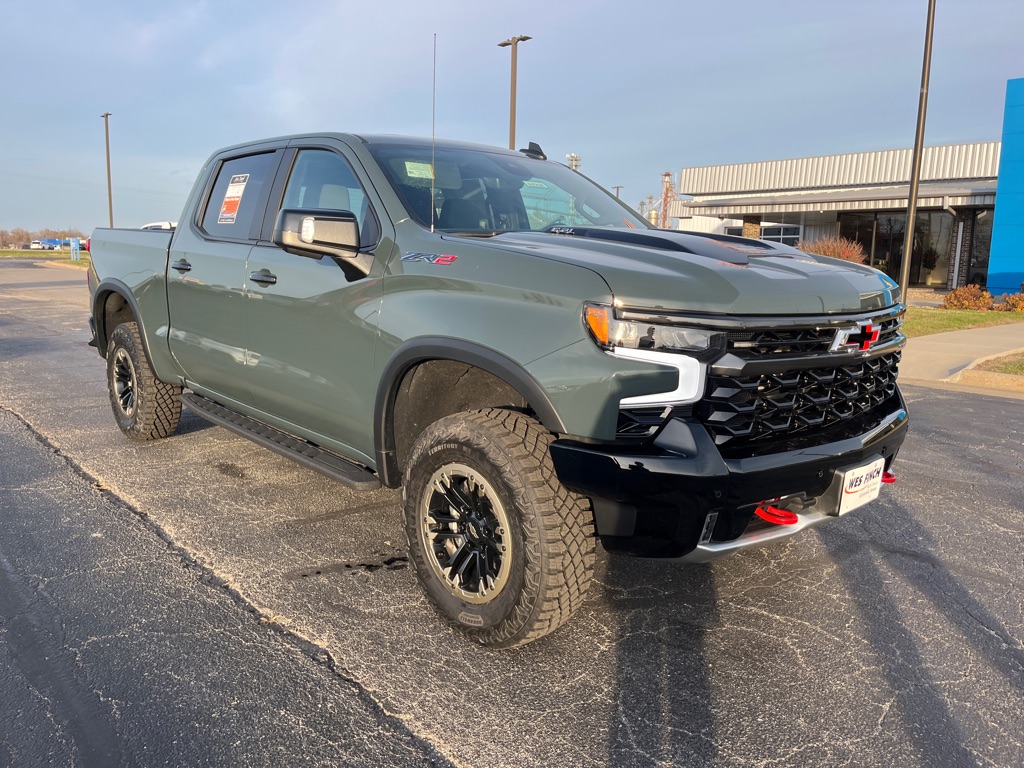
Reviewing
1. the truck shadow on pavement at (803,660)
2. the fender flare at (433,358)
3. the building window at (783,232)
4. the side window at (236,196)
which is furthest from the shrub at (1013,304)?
the fender flare at (433,358)

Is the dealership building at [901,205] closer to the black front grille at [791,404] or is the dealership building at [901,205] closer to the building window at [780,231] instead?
the building window at [780,231]

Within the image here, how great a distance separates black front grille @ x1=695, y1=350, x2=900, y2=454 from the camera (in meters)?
2.56

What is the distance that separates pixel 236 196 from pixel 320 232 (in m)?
1.69

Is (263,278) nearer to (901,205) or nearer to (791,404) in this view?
(791,404)

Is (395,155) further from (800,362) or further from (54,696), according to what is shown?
(54,696)

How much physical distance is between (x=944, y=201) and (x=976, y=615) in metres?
24.9

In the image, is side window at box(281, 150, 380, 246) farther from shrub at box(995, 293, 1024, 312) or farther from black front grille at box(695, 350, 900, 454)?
shrub at box(995, 293, 1024, 312)

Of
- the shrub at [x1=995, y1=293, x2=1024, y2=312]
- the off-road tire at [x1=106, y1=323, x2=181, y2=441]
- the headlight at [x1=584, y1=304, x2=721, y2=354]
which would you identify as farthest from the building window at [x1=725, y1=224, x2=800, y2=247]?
the headlight at [x1=584, y1=304, x2=721, y2=354]

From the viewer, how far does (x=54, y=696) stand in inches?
102

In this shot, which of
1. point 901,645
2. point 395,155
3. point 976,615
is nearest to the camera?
point 901,645

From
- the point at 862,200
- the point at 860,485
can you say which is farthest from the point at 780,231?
the point at 860,485

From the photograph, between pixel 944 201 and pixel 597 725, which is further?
pixel 944 201

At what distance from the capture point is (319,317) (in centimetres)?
365


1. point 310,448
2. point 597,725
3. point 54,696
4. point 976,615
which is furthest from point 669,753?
point 310,448
